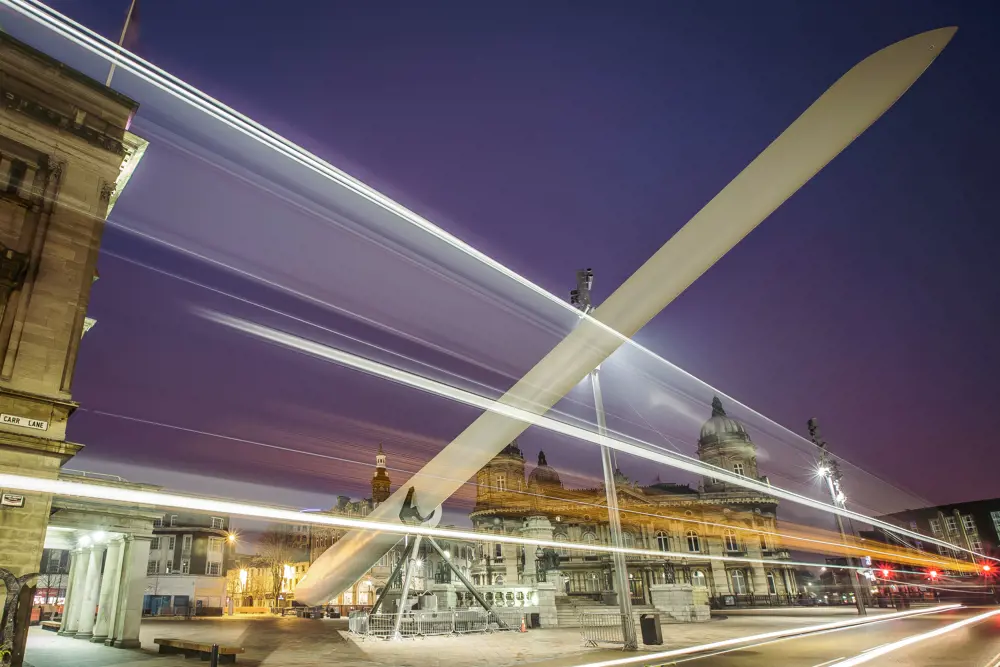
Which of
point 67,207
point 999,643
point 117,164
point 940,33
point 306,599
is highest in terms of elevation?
point 117,164

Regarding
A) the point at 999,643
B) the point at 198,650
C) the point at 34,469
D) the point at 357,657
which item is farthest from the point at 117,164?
the point at 999,643

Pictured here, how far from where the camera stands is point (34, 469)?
47.0 feet

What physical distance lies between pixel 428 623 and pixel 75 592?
748 inches

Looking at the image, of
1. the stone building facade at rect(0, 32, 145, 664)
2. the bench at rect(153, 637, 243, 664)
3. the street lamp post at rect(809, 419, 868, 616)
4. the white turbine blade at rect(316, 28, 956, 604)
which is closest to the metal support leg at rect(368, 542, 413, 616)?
the bench at rect(153, 637, 243, 664)

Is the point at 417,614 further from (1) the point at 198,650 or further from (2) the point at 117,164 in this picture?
(2) the point at 117,164

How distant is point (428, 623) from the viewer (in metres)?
21.0

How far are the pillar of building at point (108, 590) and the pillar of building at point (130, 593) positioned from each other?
2.46 feet

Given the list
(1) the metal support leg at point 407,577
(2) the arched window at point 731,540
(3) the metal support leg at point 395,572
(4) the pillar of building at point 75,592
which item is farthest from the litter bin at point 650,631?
(2) the arched window at point 731,540

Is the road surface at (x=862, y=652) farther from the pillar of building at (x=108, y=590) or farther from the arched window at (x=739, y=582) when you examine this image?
the arched window at (x=739, y=582)

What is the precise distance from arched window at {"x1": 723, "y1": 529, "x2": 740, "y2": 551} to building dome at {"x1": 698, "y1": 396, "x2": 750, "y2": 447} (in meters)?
15.1

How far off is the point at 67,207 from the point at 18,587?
37.3 ft

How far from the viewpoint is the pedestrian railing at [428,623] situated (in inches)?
799

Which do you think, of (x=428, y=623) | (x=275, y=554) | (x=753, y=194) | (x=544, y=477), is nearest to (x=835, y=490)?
(x=428, y=623)

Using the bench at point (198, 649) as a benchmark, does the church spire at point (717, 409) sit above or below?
above
